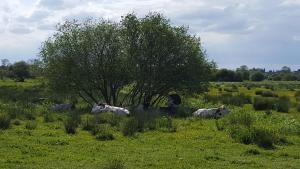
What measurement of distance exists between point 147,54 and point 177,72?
260 centimetres

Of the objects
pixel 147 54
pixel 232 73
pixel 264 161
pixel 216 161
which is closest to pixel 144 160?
pixel 216 161

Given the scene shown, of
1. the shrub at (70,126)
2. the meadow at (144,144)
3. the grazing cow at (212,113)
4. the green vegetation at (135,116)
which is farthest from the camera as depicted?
the grazing cow at (212,113)

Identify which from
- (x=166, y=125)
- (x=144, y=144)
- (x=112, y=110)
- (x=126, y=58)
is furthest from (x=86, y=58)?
(x=144, y=144)

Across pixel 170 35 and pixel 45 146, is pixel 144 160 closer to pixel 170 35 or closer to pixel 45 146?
pixel 45 146

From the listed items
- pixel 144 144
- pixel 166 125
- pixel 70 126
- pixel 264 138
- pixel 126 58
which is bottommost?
pixel 144 144

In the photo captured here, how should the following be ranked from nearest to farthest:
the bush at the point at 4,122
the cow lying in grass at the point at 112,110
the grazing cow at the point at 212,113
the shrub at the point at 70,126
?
1. the shrub at the point at 70,126
2. the bush at the point at 4,122
3. the cow lying in grass at the point at 112,110
4. the grazing cow at the point at 212,113

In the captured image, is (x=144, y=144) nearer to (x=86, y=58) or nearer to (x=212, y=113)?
(x=212, y=113)

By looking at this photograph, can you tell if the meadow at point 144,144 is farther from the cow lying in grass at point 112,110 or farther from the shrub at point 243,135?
the cow lying in grass at point 112,110

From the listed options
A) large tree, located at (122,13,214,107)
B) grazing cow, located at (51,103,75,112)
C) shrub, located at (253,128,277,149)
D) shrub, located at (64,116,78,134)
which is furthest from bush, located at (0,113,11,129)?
large tree, located at (122,13,214,107)

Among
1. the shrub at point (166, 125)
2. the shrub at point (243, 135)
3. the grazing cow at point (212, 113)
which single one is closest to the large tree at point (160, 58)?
the grazing cow at point (212, 113)

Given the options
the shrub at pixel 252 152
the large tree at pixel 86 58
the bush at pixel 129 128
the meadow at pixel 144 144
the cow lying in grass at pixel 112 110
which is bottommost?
the shrub at pixel 252 152

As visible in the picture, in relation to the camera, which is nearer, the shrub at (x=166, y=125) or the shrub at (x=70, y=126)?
the shrub at (x=70, y=126)

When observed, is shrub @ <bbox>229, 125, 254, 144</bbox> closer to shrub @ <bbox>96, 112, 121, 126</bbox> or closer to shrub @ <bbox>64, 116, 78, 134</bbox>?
shrub @ <bbox>96, 112, 121, 126</bbox>

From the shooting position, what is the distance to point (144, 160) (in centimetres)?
1578
